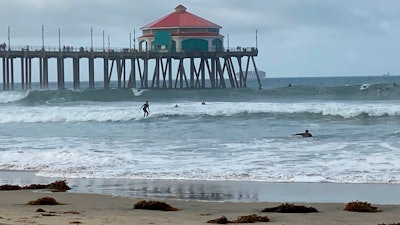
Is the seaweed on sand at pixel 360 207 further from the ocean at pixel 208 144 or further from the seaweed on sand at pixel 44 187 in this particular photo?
the seaweed on sand at pixel 44 187

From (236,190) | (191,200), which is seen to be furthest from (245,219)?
(236,190)

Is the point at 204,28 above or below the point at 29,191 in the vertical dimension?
above

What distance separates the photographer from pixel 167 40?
2504 inches

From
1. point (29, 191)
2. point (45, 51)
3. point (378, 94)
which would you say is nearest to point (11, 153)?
point (29, 191)

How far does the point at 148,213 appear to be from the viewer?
1198cm

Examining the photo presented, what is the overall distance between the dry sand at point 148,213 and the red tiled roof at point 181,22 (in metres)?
50.8

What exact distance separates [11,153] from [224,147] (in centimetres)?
587

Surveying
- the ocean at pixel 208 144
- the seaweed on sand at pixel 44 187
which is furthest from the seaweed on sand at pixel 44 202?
the ocean at pixel 208 144

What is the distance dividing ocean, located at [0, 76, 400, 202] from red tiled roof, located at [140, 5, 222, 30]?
65.4ft

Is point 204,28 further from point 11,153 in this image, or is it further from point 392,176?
point 392,176

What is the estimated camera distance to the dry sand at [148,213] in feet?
36.0

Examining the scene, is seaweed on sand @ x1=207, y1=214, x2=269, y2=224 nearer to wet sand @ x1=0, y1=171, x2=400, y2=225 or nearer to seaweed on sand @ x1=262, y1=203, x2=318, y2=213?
wet sand @ x1=0, y1=171, x2=400, y2=225

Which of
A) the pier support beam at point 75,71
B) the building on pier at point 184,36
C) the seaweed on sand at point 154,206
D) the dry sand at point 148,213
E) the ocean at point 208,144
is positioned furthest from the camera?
the building on pier at point 184,36

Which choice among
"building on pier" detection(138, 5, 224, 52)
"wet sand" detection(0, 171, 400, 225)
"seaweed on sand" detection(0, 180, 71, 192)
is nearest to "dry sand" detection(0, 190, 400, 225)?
"wet sand" detection(0, 171, 400, 225)
